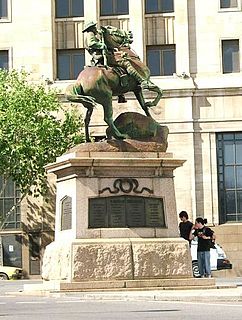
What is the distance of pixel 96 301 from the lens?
18.1 m

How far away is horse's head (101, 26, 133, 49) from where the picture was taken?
22.2 metres

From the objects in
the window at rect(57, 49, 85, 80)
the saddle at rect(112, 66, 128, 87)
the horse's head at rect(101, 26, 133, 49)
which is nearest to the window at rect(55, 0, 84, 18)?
the window at rect(57, 49, 85, 80)

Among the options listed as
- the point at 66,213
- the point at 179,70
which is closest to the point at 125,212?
the point at 66,213

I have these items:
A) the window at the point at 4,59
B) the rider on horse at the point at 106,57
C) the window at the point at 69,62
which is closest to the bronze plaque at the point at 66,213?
the rider on horse at the point at 106,57

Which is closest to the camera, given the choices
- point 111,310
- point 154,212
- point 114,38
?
point 111,310

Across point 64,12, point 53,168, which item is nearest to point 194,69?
point 64,12

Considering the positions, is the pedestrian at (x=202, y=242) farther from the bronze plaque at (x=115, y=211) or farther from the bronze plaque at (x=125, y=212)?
the bronze plaque at (x=115, y=211)

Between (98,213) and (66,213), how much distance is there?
96cm

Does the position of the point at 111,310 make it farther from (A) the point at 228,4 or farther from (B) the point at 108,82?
(A) the point at 228,4

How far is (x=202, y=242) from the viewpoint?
25578mm

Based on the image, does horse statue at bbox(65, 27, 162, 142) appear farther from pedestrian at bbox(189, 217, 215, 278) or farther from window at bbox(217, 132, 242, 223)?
window at bbox(217, 132, 242, 223)

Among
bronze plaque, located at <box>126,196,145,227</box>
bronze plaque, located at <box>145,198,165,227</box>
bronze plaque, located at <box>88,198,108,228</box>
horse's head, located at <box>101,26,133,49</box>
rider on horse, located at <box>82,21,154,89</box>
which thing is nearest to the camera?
bronze plaque, located at <box>88,198,108,228</box>

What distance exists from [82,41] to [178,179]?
7414 millimetres

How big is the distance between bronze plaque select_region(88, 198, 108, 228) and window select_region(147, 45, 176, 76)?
23847 millimetres
